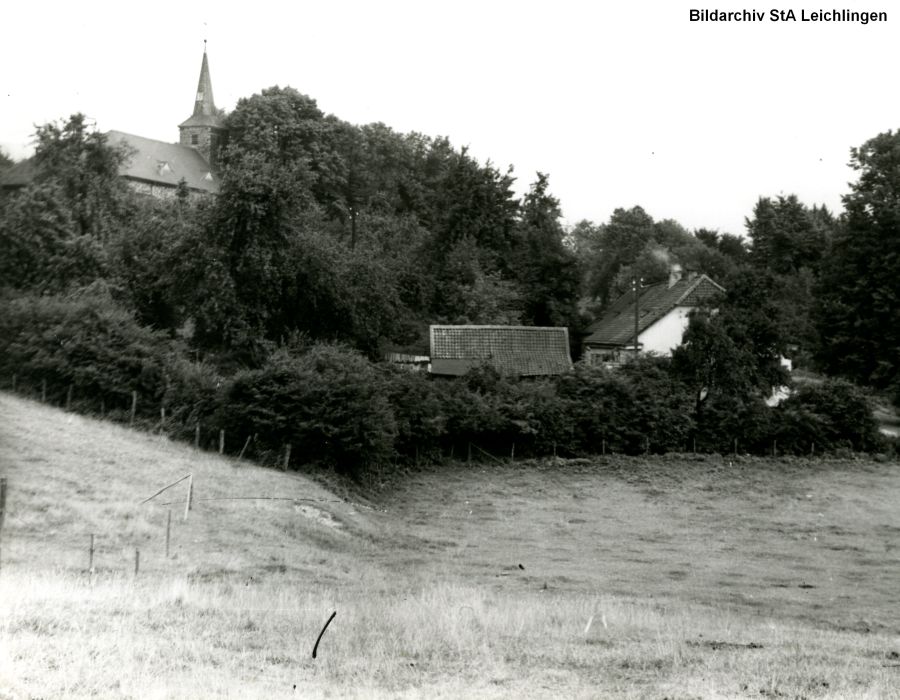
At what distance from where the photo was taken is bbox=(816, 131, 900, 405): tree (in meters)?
40.3

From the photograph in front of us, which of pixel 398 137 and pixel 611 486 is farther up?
pixel 398 137

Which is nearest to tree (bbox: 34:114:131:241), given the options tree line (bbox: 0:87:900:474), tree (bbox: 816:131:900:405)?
tree line (bbox: 0:87:900:474)

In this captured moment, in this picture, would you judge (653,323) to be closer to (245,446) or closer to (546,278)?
(546,278)

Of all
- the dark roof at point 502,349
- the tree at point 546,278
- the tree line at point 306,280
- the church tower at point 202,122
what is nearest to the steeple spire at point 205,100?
the church tower at point 202,122

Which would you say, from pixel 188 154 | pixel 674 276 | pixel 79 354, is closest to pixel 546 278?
pixel 674 276

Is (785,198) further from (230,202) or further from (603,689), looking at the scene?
(603,689)

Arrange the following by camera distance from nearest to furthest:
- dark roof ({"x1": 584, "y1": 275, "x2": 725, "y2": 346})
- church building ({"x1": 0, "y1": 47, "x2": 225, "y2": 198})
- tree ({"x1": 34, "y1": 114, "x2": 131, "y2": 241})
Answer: tree ({"x1": 34, "y1": 114, "x2": 131, "y2": 241}) < dark roof ({"x1": 584, "y1": 275, "x2": 725, "y2": 346}) < church building ({"x1": 0, "y1": 47, "x2": 225, "y2": 198})

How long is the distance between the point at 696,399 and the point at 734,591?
822 inches

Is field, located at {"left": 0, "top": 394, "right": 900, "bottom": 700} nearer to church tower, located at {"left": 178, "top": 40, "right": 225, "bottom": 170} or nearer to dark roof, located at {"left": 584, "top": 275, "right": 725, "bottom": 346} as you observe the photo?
dark roof, located at {"left": 584, "top": 275, "right": 725, "bottom": 346}

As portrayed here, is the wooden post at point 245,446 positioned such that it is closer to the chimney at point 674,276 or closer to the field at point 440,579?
the field at point 440,579

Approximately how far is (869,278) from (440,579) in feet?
103

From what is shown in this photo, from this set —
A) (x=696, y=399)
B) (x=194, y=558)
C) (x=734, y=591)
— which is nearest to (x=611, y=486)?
(x=696, y=399)

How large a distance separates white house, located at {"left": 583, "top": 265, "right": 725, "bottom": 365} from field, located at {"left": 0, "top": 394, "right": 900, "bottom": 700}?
18623mm

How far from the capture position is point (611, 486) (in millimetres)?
31609
